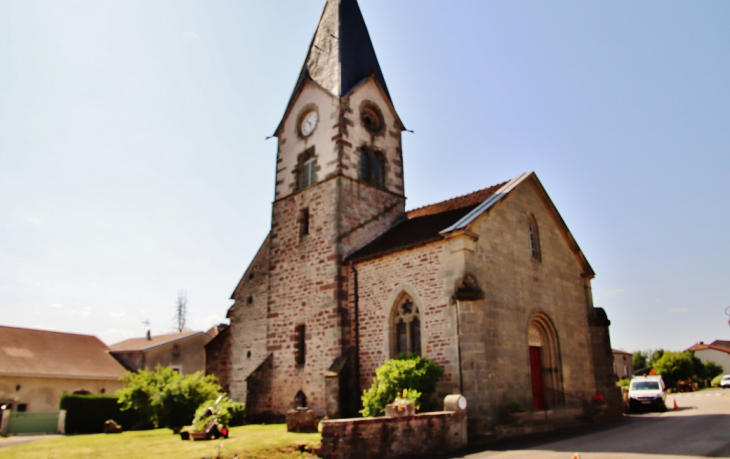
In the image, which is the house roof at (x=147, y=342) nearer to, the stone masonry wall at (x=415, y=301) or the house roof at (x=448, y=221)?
the house roof at (x=448, y=221)

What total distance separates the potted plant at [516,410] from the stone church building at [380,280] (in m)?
0.24

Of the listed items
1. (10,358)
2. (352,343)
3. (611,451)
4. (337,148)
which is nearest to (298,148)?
(337,148)

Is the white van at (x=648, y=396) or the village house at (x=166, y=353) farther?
the village house at (x=166, y=353)

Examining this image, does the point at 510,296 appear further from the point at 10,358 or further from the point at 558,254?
the point at 10,358

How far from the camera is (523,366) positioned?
1553 centimetres

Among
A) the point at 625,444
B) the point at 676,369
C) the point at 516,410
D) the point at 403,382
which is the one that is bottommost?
the point at 676,369

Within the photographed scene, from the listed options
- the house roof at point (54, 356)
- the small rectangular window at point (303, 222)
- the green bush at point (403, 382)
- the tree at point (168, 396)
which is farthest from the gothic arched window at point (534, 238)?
the house roof at point (54, 356)

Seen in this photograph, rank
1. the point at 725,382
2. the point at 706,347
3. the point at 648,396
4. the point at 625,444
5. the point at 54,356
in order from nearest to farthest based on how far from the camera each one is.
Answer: the point at 625,444 → the point at 648,396 → the point at 54,356 → the point at 725,382 → the point at 706,347

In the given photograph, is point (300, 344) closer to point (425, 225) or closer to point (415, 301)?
point (415, 301)

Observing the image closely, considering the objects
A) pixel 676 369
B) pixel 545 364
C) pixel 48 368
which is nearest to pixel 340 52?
pixel 545 364

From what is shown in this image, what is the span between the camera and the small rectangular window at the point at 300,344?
60.0ft

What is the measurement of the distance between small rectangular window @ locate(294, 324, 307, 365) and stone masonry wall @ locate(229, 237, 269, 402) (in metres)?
2.33

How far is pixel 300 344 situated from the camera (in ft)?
60.7

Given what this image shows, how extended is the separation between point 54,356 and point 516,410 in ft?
91.7
